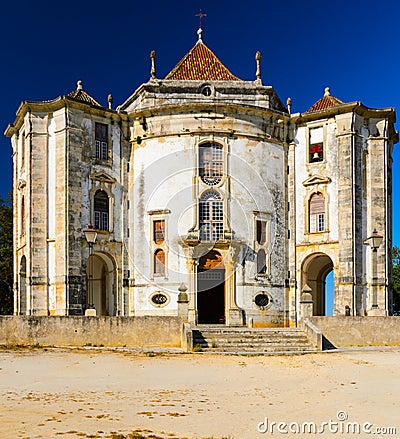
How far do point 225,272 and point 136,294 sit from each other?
4.64 m

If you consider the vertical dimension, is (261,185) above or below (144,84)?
below

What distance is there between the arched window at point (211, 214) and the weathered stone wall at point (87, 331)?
8.21m

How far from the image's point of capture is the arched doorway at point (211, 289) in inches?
1232

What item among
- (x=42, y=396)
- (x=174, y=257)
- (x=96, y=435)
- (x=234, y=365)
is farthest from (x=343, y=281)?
(x=96, y=435)

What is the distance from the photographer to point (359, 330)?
83.5ft

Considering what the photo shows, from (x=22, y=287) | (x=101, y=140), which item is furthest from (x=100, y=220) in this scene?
(x=22, y=287)

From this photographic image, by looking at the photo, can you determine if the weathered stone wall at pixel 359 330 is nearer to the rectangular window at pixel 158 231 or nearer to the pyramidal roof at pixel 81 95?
the rectangular window at pixel 158 231

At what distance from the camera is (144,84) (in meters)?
32.7

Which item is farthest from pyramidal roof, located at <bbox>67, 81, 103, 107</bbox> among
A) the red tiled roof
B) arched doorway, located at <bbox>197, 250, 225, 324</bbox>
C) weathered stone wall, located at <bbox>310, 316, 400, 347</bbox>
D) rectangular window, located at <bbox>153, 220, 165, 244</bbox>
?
weathered stone wall, located at <bbox>310, 316, 400, 347</bbox>

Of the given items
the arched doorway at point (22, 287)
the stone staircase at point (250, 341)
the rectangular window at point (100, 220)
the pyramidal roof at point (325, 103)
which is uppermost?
the pyramidal roof at point (325, 103)

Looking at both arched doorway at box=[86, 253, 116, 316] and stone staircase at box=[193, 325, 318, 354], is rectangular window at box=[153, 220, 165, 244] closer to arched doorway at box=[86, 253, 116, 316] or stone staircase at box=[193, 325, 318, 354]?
arched doorway at box=[86, 253, 116, 316]

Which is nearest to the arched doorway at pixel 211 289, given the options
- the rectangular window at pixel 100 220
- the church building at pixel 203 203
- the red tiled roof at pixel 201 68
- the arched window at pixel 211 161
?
the church building at pixel 203 203

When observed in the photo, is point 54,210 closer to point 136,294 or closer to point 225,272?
point 136,294

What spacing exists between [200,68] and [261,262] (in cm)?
1176
